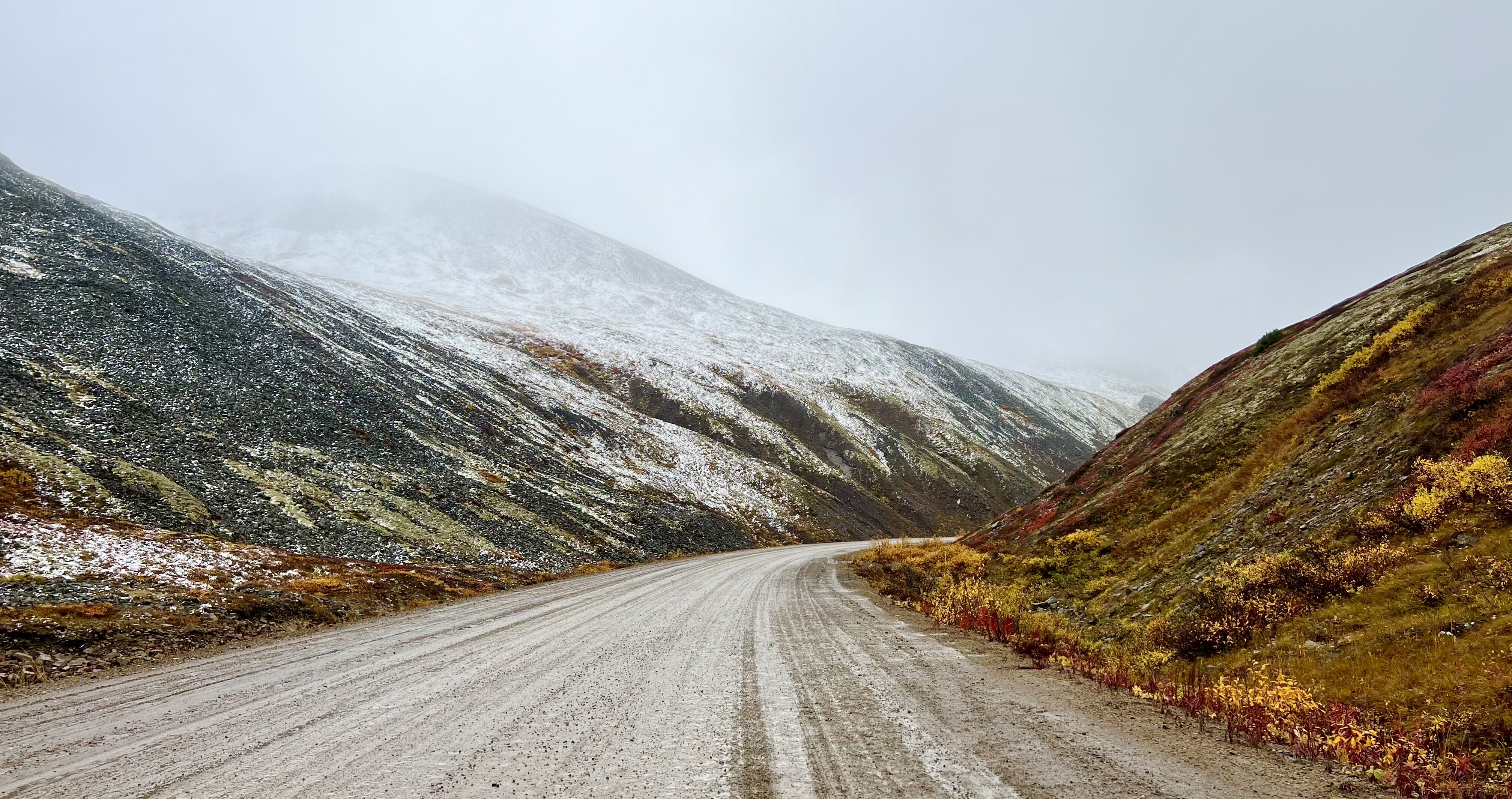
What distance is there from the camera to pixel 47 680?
9.34m

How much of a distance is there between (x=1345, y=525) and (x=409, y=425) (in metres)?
39.2

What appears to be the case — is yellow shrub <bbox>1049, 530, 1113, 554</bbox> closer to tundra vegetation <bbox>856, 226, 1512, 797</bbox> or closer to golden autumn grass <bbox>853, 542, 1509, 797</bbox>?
tundra vegetation <bbox>856, 226, 1512, 797</bbox>

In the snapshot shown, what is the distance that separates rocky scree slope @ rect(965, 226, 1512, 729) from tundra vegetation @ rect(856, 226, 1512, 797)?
0.15 ft

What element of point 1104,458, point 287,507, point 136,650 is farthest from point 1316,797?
point 287,507

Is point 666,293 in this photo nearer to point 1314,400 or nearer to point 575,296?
point 575,296

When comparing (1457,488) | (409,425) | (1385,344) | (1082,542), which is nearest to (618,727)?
(1457,488)

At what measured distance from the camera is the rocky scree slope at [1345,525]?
6.70m

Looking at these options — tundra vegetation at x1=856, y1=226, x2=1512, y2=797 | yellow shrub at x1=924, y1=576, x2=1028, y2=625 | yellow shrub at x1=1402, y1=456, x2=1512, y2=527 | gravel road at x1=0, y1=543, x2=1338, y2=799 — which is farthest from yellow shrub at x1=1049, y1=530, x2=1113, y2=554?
yellow shrub at x1=1402, y1=456, x2=1512, y2=527

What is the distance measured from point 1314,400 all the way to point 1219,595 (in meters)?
9.96

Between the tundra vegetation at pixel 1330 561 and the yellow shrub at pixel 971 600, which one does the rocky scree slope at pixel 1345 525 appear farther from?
the yellow shrub at pixel 971 600

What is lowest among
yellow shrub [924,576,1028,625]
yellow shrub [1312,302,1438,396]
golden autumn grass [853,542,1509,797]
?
A: yellow shrub [924,576,1028,625]

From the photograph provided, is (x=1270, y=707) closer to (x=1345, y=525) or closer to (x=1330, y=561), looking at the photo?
(x=1330, y=561)

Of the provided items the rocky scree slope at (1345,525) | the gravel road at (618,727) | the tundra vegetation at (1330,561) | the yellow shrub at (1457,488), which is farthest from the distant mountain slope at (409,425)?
the yellow shrub at (1457,488)

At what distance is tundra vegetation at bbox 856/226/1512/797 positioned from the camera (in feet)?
19.2
